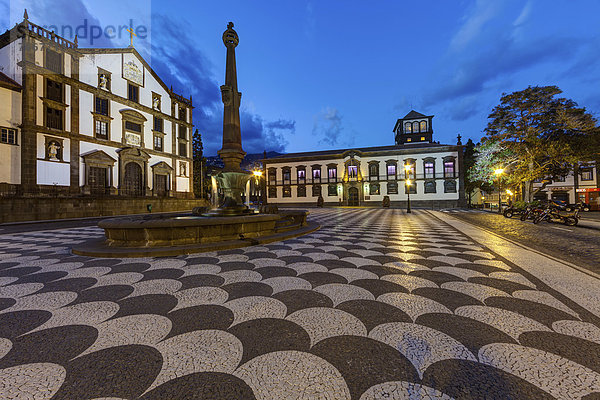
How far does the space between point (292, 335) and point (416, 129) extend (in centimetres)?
4502

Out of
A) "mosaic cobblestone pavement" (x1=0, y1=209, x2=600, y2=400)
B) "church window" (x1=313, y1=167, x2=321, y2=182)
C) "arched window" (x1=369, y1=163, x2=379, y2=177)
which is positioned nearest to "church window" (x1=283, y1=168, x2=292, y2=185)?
"church window" (x1=313, y1=167, x2=321, y2=182)

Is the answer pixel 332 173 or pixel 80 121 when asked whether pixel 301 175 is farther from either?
pixel 80 121

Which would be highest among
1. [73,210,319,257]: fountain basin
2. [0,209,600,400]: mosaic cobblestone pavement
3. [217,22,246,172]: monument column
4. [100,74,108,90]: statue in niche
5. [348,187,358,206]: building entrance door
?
[100,74,108,90]: statue in niche

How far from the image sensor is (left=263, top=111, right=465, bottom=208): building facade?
31672mm

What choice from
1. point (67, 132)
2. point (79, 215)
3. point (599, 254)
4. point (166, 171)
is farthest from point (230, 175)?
point (166, 171)

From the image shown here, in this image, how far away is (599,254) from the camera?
457 cm

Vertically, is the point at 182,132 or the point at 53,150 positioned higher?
the point at 182,132

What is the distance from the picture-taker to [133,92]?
71.7 ft

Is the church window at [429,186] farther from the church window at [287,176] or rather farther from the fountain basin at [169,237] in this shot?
the fountain basin at [169,237]

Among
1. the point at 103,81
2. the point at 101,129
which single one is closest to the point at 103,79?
the point at 103,81

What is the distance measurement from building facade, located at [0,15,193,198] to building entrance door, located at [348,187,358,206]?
2328cm

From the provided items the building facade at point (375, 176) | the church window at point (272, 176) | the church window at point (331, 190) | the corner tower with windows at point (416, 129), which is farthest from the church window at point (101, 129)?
the corner tower with windows at point (416, 129)

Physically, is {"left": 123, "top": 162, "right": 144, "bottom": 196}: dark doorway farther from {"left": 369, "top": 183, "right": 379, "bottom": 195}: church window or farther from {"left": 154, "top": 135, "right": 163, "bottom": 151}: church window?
{"left": 369, "top": 183, "right": 379, "bottom": 195}: church window

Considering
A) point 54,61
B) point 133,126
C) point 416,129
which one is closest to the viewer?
point 54,61
